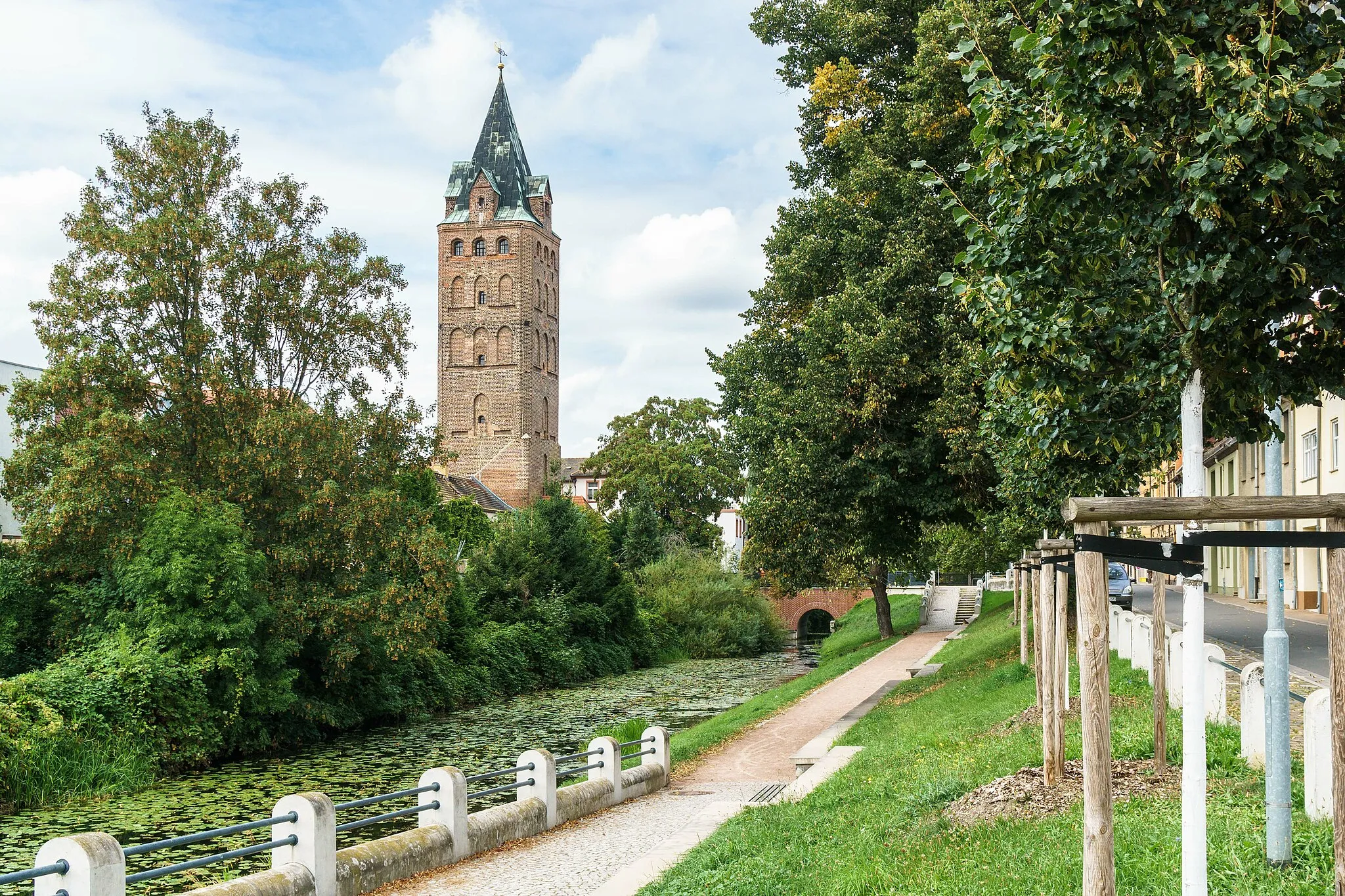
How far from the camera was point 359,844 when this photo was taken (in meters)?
11.8

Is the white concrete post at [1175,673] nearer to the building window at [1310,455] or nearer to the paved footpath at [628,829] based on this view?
the paved footpath at [628,829]

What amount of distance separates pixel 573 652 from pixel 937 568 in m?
26.5

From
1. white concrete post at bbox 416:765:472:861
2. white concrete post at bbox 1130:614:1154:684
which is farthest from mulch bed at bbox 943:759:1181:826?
white concrete post at bbox 1130:614:1154:684

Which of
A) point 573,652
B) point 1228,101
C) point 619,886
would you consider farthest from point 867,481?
point 573,652

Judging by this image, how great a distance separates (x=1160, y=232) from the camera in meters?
6.05

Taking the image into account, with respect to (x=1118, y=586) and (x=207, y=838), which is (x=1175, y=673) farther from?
(x=1118, y=586)

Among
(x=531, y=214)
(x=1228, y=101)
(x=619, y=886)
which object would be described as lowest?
(x=619, y=886)

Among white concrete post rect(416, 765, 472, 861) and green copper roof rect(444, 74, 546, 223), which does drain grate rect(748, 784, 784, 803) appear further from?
green copper roof rect(444, 74, 546, 223)

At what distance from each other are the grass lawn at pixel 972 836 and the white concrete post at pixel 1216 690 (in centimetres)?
A: 35

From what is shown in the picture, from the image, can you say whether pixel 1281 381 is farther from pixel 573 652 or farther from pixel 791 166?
pixel 573 652

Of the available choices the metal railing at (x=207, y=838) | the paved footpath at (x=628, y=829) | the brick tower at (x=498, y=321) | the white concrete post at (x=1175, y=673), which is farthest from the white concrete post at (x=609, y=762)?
the brick tower at (x=498, y=321)

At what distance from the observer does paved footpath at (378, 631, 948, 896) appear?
10.8m

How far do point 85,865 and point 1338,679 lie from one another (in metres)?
7.82

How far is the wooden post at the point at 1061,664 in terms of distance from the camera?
8.80 metres
